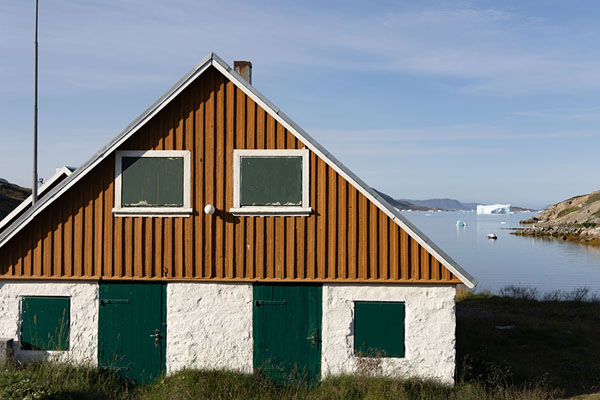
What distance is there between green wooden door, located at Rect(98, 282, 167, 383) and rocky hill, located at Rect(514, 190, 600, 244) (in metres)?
76.7

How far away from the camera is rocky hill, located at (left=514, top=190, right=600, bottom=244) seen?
273 ft

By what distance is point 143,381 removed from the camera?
12.0 metres

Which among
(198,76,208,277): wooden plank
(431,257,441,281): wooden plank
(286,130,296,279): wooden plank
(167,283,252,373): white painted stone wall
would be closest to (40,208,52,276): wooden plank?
(167,283,252,373): white painted stone wall

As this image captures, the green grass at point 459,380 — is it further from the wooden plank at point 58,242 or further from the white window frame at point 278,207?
the white window frame at point 278,207

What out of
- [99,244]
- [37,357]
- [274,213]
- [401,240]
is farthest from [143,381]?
[401,240]

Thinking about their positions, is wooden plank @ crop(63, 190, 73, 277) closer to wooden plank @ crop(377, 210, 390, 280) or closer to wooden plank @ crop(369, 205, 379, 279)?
wooden plank @ crop(369, 205, 379, 279)

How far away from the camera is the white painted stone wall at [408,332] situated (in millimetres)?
11695

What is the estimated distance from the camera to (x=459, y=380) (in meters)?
12.5

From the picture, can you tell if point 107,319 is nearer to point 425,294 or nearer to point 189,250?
point 189,250

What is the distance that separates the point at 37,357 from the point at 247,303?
16.4 ft

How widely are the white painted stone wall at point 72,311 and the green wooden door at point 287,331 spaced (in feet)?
12.4

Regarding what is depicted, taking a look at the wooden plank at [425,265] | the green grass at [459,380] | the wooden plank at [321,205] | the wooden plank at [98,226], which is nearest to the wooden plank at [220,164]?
the wooden plank at [321,205]

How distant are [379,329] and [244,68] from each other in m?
7.30

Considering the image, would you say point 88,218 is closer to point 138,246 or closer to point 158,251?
point 138,246
